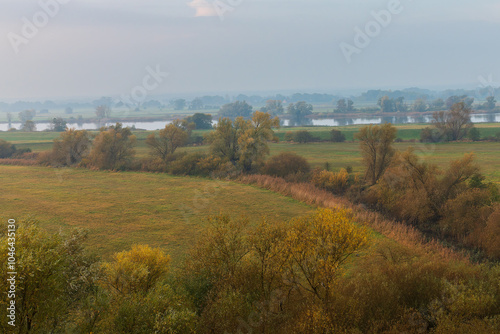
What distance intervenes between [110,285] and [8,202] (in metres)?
28.8

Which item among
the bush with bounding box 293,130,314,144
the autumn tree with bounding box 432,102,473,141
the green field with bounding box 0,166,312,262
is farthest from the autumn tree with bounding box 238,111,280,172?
the autumn tree with bounding box 432,102,473,141

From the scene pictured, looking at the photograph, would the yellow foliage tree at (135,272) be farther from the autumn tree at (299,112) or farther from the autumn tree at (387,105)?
the autumn tree at (387,105)

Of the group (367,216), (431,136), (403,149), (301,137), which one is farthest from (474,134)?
(367,216)

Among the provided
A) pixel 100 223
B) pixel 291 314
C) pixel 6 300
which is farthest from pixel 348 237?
pixel 100 223

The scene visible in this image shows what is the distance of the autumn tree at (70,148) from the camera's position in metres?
59.6

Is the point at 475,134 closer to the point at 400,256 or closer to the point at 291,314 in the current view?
the point at 400,256

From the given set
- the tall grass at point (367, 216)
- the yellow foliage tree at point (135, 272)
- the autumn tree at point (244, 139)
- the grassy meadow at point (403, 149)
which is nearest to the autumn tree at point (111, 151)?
the grassy meadow at point (403, 149)

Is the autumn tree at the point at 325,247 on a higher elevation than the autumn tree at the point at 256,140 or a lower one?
→ lower

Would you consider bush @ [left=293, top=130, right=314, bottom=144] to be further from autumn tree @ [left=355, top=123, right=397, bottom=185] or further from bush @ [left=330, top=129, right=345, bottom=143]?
autumn tree @ [left=355, top=123, right=397, bottom=185]

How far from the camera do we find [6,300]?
Result: 28.5ft

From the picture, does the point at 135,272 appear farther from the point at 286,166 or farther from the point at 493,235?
the point at 286,166

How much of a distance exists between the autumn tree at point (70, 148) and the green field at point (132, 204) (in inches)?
322

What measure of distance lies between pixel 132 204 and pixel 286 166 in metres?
22.6

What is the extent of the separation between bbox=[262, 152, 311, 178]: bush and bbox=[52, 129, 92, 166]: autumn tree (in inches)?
1337
